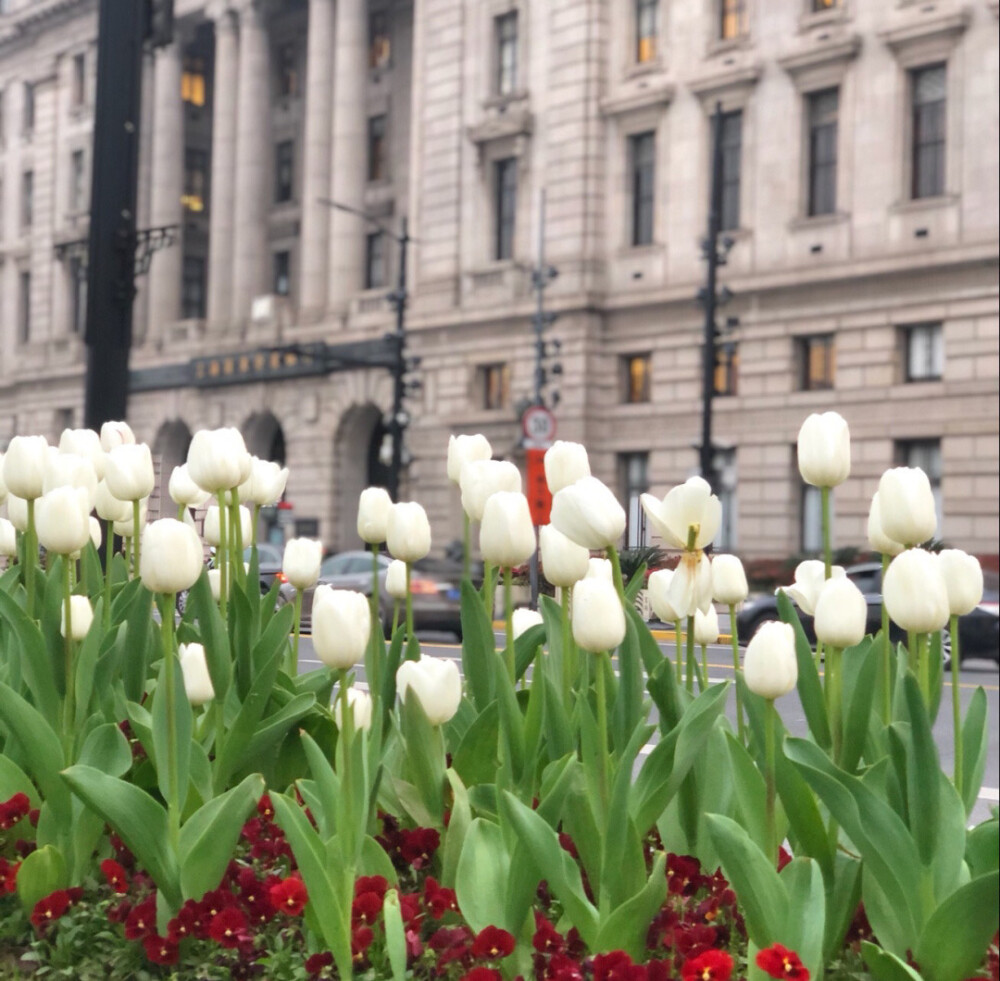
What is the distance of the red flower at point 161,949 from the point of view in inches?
119

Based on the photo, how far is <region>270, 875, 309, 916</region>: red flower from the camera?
2.95m

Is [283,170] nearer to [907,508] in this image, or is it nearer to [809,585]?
[809,585]

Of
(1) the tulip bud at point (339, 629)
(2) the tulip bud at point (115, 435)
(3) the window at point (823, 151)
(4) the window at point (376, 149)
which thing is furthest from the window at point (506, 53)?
(1) the tulip bud at point (339, 629)

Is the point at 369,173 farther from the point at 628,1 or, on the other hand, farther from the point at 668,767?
the point at 668,767

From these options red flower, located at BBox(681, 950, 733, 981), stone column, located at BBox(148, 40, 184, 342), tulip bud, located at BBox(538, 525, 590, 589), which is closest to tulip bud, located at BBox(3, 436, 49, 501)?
tulip bud, located at BBox(538, 525, 590, 589)

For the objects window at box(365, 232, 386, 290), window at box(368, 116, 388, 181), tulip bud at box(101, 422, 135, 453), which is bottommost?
tulip bud at box(101, 422, 135, 453)

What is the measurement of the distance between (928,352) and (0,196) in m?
43.2

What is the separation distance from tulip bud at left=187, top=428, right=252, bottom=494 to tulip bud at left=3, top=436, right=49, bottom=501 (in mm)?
420

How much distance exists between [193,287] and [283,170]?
6645mm

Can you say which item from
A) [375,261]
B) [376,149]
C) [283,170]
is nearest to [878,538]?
[375,261]

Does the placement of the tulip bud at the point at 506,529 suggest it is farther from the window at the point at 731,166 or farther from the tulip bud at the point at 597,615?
the window at the point at 731,166

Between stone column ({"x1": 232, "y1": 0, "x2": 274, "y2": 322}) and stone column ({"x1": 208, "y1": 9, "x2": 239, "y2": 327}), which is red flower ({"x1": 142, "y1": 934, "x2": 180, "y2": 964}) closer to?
stone column ({"x1": 232, "y1": 0, "x2": 274, "y2": 322})

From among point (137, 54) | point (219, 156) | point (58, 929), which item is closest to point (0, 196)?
point (219, 156)

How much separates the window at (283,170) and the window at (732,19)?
20755mm
